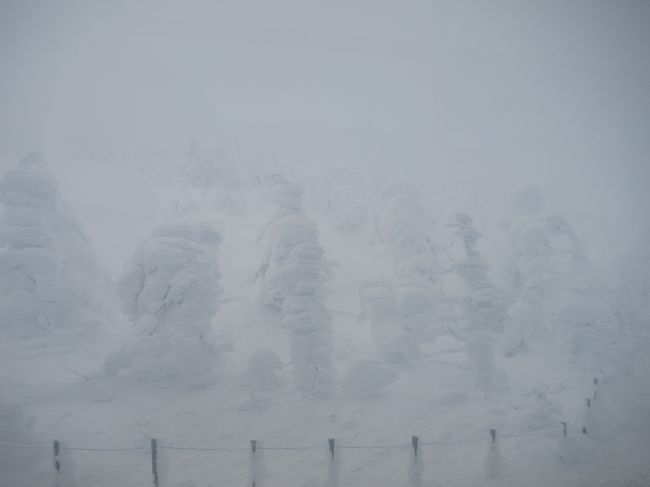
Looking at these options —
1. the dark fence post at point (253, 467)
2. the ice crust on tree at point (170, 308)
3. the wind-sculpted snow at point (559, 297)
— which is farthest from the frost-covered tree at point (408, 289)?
the dark fence post at point (253, 467)

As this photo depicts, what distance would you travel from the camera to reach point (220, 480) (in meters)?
10.5

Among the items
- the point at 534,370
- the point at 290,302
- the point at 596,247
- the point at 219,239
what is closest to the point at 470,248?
the point at 534,370

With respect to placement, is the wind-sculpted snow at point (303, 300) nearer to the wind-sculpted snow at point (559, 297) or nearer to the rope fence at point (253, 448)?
the rope fence at point (253, 448)

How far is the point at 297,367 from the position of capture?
15836 millimetres

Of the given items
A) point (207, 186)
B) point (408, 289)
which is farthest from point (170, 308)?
point (207, 186)

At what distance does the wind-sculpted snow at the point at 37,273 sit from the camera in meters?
18.3

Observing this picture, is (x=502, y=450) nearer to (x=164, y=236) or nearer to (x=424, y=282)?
(x=424, y=282)

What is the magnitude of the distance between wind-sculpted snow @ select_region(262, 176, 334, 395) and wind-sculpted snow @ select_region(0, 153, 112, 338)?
1139 cm

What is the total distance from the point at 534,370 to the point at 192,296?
18468 mm

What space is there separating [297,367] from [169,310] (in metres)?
6.45

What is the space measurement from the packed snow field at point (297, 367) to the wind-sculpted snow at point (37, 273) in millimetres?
98

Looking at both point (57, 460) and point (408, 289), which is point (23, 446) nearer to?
point (57, 460)

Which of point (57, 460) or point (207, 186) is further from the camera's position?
point (207, 186)

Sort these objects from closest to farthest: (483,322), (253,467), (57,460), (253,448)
Result: (57,460) < (253,448) < (253,467) < (483,322)
